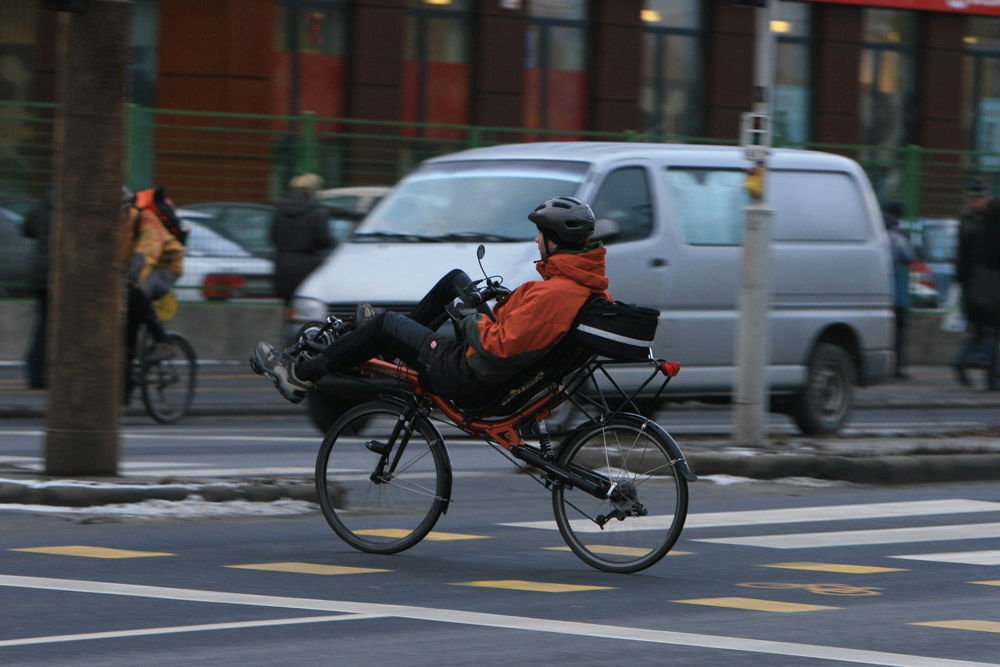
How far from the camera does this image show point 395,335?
8.65 metres

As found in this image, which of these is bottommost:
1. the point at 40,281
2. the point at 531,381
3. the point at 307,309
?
the point at 40,281

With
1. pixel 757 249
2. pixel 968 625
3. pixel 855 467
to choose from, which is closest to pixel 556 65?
pixel 757 249

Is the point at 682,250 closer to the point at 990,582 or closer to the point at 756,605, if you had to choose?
the point at 990,582

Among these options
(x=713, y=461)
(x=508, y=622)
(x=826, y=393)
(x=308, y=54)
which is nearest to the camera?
(x=508, y=622)

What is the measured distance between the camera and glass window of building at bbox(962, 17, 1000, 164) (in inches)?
1436

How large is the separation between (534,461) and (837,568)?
139cm

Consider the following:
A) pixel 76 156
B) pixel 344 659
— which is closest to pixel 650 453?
pixel 344 659

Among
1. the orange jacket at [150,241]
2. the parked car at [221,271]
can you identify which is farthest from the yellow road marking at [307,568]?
the parked car at [221,271]

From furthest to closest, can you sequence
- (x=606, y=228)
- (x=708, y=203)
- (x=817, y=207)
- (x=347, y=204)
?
(x=347, y=204) < (x=817, y=207) < (x=708, y=203) < (x=606, y=228)

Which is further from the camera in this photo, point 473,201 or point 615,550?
point 473,201

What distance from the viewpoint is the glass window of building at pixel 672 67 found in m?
33.1

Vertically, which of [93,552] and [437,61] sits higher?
[437,61]

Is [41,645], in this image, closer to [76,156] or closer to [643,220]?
[76,156]

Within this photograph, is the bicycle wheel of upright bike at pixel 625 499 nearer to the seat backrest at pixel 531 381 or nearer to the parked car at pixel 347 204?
the seat backrest at pixel 531 381
